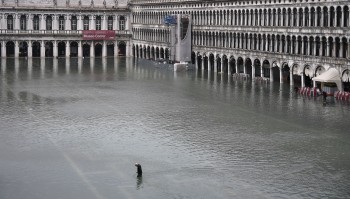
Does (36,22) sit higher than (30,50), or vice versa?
(36,22)

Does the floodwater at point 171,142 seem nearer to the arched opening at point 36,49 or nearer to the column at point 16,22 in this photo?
the column at point 16,22

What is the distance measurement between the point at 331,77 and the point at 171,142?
31.6 m

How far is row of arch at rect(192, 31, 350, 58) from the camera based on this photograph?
75125mm

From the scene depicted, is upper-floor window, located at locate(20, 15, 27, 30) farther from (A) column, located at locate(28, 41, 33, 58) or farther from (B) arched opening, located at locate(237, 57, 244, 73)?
(B) arched opening, located at locate(237, 57, 244, 73)

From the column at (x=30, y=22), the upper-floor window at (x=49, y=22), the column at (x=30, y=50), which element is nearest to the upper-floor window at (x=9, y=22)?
the column at (x=30, y=22)

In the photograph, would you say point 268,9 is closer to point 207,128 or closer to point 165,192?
point 207,128

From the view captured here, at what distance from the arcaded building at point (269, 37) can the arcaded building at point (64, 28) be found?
20110mm

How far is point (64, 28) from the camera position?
144 meters

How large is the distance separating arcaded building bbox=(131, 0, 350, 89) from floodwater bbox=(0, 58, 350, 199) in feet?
17.4

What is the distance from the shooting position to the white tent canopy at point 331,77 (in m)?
72.6

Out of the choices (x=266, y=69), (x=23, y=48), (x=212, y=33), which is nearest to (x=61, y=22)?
(x=23, y=48)

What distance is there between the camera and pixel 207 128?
54312mm

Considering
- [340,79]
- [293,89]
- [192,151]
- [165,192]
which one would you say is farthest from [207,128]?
[293,89]

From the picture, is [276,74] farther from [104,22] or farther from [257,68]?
[104,22]
